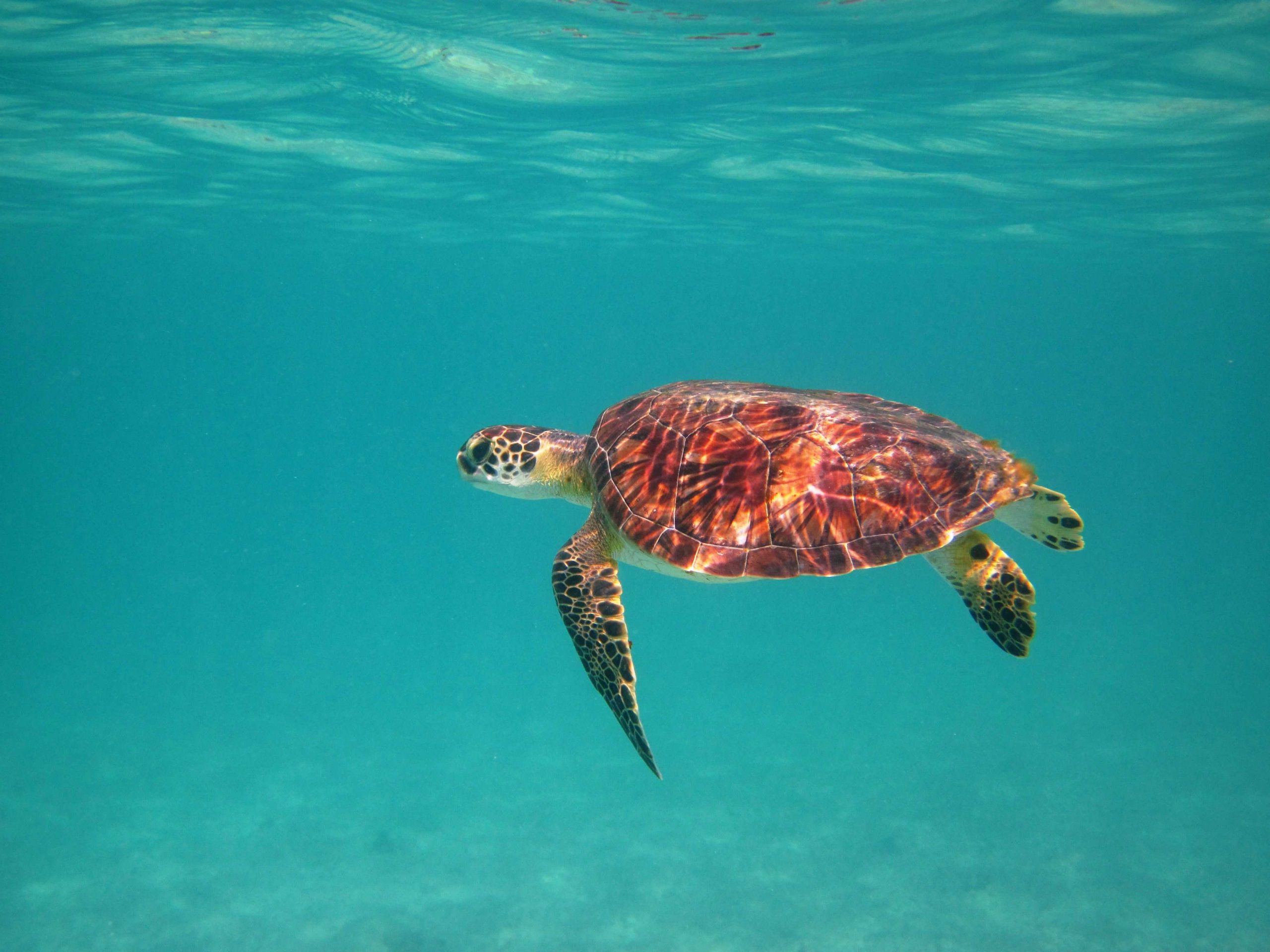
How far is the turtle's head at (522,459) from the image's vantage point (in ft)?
21.3

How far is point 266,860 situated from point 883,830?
426 inches

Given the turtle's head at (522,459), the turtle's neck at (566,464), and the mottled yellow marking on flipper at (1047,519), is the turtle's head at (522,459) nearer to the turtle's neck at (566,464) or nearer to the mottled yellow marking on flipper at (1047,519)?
the turtle's neck at (566,464)

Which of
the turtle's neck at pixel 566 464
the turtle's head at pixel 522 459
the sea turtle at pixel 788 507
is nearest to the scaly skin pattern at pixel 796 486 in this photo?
the sea turtle at pixel 788 507

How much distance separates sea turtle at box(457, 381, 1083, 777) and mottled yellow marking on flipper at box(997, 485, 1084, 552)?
0.6 inches

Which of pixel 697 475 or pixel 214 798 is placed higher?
pixel 697 475

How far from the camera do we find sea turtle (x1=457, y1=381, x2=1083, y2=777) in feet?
14.9

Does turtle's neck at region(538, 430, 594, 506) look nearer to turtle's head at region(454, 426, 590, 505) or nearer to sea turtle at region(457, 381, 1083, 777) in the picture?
turtle's head at region(454, 426, 590, 505)

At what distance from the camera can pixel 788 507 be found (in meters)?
4.67

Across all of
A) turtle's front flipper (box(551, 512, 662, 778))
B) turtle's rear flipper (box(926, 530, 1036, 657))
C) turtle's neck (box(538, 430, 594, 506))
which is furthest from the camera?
turtle's neck (box(538, 430, 594, 506))

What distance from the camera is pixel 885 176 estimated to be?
19734mm

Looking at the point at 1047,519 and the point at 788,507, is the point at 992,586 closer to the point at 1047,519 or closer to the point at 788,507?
the point at 1047,519

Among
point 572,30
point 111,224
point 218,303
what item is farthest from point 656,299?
point 572,30

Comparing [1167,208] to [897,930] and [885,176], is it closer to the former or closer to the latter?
[885,176]

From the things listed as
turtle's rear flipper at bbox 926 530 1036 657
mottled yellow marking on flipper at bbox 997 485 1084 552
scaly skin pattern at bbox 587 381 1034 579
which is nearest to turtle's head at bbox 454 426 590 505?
scaly skin pattern at bbox 587 381 1034 579
